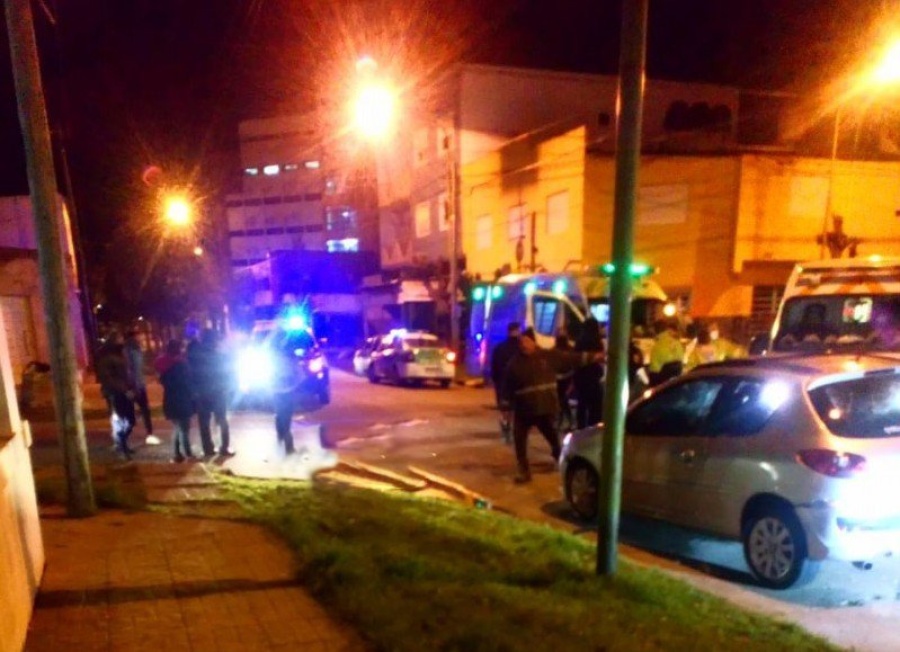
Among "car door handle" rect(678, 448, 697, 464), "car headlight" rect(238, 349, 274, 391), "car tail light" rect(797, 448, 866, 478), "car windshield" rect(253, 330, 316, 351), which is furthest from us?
"car windshield" rect(253, 330, 316, 351)

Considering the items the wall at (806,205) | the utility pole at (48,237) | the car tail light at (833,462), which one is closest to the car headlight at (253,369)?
the utility pole at (48,237)

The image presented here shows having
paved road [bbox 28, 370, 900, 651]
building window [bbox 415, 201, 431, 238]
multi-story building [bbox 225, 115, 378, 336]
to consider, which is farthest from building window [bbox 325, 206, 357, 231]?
paved road [bbox 28, 370, 900, 651]

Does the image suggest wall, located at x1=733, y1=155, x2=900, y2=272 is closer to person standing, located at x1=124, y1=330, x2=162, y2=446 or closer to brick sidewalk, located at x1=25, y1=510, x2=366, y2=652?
person standing, located at x1=124, y1=330, x2=162, y2=446

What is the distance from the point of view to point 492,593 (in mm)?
4391

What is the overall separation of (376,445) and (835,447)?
Answer: 7.54 metres

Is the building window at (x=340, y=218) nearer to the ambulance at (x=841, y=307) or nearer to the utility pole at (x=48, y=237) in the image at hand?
the ambulance at (x=841, y=307)

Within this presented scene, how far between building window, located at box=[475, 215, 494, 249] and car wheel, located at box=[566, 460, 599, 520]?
69.2ft

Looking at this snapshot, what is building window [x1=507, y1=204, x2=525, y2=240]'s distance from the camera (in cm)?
2595

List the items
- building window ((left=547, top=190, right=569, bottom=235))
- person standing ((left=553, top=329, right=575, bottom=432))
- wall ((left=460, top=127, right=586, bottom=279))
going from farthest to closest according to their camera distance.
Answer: building window ((left=547, top=190, right=569, bottom=235)), wall ((left=460, top=127, right=586, bottom=279)), person standing ((left=553, top=329, right=575, bottom=432))

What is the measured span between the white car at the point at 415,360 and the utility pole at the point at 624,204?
15.3 meters

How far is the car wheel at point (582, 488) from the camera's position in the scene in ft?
24.1

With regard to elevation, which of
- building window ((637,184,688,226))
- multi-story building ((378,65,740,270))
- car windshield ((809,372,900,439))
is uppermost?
multi-story building ((378,65,740,270))

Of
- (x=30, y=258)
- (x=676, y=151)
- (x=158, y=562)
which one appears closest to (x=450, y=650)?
(x=158, y=562)

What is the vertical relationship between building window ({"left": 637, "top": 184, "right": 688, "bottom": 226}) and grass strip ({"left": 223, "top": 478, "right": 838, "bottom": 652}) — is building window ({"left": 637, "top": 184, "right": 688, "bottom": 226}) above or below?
above
